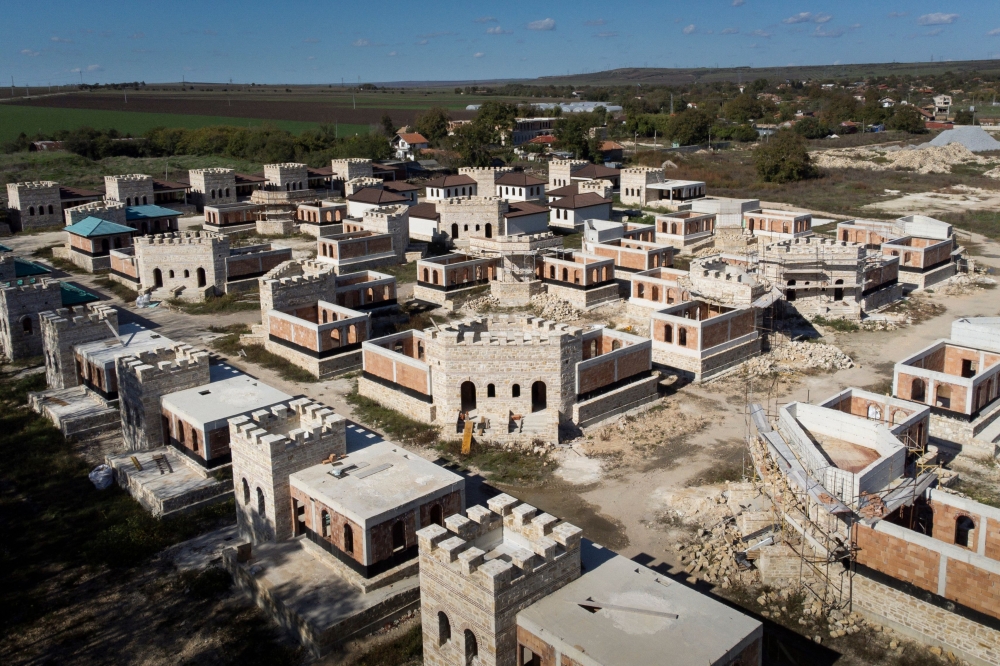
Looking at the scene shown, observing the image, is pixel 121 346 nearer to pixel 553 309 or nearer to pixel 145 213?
pixel 553 309

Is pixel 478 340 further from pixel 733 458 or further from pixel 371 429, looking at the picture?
pixel 733 458

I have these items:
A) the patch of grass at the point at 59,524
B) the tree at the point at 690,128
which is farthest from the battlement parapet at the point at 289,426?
the tree at the point at 690,128

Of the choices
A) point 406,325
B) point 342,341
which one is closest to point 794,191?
point 406,325

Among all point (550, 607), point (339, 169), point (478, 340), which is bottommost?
point (550, 607)

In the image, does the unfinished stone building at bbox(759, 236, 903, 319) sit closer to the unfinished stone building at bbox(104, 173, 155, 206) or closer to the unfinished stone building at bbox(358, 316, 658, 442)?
the unfinished stone building at bbox(358, 316, 658, 442)

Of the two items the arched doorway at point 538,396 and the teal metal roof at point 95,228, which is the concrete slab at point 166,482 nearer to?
the arched doorway at point 538,396

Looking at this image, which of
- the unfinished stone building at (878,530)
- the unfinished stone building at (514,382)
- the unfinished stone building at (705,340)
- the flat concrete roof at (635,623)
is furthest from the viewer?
the unfinished stone building at (705,340)

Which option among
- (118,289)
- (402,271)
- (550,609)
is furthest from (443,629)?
(118,289)
